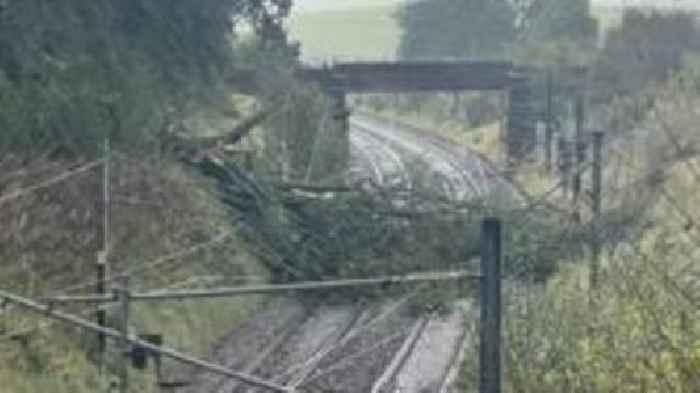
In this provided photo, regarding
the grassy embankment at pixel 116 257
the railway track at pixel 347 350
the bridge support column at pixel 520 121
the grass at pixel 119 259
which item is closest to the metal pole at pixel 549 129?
the bridge support column at pixel 520 121

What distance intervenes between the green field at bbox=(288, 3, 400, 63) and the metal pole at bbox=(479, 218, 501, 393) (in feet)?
402

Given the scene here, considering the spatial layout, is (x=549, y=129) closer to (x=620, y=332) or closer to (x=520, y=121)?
(x=520, y=121)

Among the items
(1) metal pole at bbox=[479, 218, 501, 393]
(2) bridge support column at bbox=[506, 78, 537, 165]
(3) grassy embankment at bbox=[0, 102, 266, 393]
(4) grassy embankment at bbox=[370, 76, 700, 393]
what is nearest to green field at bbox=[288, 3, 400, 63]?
(2) bridge support column at bbox=[506, 78, 537, 165]

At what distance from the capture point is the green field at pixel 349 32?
144m

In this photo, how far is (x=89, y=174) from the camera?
24438 millimetres

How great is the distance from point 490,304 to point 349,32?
498ft

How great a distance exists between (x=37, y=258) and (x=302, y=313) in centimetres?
751

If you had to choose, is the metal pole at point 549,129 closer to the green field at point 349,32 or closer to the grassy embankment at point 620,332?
the grassy embankment at point 620,332

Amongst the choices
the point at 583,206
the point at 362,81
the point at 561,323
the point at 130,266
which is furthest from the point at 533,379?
the point at 362,81

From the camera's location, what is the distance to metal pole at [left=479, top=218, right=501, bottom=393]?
1026cm

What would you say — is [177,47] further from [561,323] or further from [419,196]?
[561,323]

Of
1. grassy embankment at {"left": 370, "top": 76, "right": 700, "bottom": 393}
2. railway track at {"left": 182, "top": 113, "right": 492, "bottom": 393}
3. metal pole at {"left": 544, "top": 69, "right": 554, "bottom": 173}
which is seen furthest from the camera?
metal pole at {"left": 544, "top": 69, "right": 554, "bottom": 173}

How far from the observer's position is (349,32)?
529 feet

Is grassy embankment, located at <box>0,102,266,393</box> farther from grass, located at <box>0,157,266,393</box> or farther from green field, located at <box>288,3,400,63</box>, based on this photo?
green field, located at <box>288,3,400,63</box>
